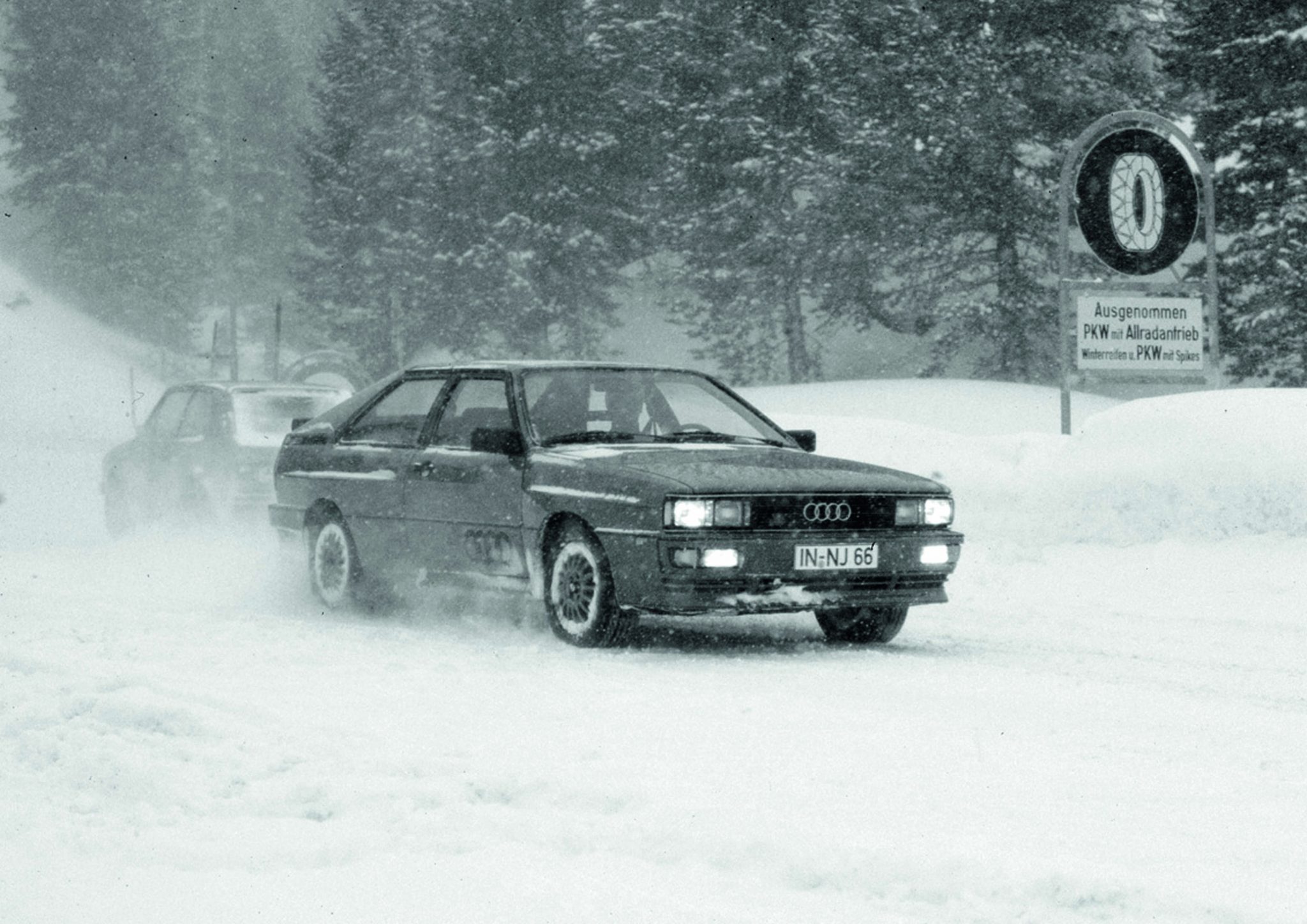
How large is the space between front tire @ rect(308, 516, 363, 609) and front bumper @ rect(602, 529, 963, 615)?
8.07ft

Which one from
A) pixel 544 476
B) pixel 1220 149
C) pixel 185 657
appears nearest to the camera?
pixel 185 657

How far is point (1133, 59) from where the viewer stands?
1511 inches

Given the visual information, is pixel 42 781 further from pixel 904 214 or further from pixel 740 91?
pixel 740 91

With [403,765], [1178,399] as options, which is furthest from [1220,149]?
[403,765]

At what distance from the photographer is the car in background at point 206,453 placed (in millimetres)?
14773

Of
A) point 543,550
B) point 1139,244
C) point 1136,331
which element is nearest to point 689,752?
point 543,550

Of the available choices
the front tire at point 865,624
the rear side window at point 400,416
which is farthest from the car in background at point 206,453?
the front tire at point 865,624

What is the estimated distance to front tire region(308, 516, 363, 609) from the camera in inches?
404

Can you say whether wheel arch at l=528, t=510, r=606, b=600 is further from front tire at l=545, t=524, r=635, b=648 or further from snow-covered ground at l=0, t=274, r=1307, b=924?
snow-covered ground at l=0, t=274, r=1307, b=924

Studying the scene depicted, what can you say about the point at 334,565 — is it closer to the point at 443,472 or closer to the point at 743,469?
the point at 443,472

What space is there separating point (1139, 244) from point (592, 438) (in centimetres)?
919

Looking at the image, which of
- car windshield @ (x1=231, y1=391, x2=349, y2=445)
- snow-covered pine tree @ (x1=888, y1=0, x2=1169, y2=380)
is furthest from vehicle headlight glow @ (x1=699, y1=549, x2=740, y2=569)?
snow-covered pine tree @ (x1=888, y1=0, x2=1169, y2=380)

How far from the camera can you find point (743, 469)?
8422mm

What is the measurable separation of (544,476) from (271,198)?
2656 inches
